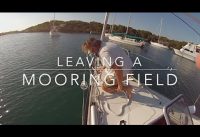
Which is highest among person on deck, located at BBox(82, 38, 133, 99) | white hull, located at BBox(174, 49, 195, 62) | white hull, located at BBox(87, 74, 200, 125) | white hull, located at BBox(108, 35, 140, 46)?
person on deck, located at BBox(82, 38, 133, 99)

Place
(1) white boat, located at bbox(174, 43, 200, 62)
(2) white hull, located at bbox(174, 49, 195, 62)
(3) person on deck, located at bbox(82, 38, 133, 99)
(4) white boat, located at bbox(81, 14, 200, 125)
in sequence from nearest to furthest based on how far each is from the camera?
(4) white boat, located at bbox(81, 14, 200, 125) < (3) person on deck, located at bbox(82, 38, 133, 99) < (2) white hull, located at bbox(174, 49, 195, 62) < (1) white boat, located at bbox(174, 43, 200, 62)

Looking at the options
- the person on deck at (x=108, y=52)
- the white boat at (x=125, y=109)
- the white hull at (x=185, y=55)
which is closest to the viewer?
the white boat at (x=125, y=109)

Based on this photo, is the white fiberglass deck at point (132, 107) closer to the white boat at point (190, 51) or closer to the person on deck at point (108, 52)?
the person on deck at point (108, 52)

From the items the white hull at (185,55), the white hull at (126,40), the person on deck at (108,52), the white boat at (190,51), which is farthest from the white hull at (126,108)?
the white boat at (190,51)

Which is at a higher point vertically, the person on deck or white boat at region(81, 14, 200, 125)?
the person on deck

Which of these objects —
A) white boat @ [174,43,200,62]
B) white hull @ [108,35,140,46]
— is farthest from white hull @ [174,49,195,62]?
white hull @ [108,35,140,46]

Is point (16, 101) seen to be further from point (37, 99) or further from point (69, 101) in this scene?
point (69, 101)

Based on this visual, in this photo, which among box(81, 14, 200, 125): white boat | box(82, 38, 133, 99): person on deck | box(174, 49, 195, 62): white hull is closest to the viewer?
box(81, 14, 200, 125): white boat

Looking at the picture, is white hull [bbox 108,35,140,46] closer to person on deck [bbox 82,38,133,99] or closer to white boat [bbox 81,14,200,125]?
white boat [bbox 81,14,200,125]

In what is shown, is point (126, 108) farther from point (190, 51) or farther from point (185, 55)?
point (190, 51)

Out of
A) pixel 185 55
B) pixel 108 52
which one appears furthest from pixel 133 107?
pixel 185 55

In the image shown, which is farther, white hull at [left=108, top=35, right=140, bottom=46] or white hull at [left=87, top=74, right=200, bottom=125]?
white hull at [left=108, top=35, right=140, bottom=46]
